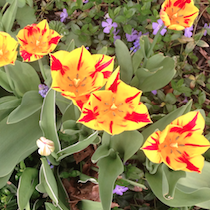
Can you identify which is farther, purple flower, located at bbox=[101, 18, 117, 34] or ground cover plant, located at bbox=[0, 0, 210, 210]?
purple flower, located at bbox=[101, 18, 117, 34]

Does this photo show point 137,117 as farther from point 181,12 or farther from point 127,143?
point 181,12

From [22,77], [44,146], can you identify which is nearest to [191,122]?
[44,146]

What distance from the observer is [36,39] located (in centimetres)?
83

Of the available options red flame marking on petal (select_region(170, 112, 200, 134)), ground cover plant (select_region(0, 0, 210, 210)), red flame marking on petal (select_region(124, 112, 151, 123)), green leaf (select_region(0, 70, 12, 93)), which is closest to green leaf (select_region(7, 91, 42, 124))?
ground cover plant (select_region(0, 0, 210, 210))

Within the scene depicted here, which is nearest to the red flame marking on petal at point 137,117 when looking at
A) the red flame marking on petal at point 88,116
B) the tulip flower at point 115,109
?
the tulip flower at point 115,109

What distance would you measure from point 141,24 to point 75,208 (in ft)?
3.91

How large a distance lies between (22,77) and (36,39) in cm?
23

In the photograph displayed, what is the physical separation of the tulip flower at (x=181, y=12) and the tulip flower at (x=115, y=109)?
389 millimetres

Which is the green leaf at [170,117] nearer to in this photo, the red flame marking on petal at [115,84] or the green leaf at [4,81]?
the red flame marking on petal at [115,84]

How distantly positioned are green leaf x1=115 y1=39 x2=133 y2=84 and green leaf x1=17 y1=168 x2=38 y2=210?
2.09 ft

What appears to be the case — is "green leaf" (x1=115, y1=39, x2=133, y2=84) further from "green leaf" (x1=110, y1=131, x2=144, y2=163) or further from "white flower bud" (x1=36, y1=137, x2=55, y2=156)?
"white flower bud" (x1=36, y1=137, x2=55, y2=156)

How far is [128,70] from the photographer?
Answer: 3.44 feet

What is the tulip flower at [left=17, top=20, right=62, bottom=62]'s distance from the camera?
0.78m

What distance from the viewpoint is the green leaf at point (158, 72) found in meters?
0.97
